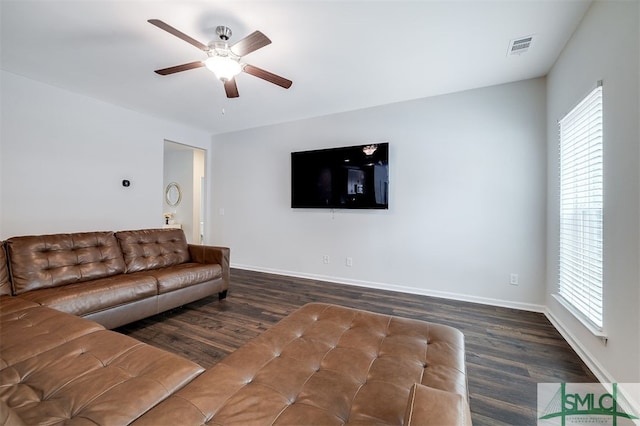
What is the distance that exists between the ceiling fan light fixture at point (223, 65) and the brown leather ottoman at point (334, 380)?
1.95m

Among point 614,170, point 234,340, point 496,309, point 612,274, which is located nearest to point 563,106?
point 614,170

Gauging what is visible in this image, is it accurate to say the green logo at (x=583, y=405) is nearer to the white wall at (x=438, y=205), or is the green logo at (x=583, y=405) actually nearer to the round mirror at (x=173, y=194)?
the white wall at (x=438, y=205)

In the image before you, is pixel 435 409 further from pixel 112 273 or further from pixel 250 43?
pixel 112 273

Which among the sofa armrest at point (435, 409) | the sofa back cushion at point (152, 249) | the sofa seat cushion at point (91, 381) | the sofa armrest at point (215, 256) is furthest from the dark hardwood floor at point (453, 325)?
the sofa armrest at point (435, 409)

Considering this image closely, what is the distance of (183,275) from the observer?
267 centimetres

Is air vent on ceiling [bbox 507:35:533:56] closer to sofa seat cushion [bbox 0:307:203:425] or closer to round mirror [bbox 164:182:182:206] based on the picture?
sofa seat cushion [bbox 0:307:203:425]

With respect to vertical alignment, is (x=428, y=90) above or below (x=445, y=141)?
above

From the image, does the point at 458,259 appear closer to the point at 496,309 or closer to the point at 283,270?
the point at 496,309

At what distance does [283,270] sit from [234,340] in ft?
7.27

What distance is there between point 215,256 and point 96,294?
120 cm

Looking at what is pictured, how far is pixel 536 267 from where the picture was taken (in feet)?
9.32

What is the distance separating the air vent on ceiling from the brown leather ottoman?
246 centimetres

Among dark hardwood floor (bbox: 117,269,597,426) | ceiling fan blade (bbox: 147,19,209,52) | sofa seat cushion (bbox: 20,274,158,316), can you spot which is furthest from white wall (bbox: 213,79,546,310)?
ceiling fan blade (bbox: 147,19,209,52)

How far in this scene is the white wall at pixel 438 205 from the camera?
2.87m
